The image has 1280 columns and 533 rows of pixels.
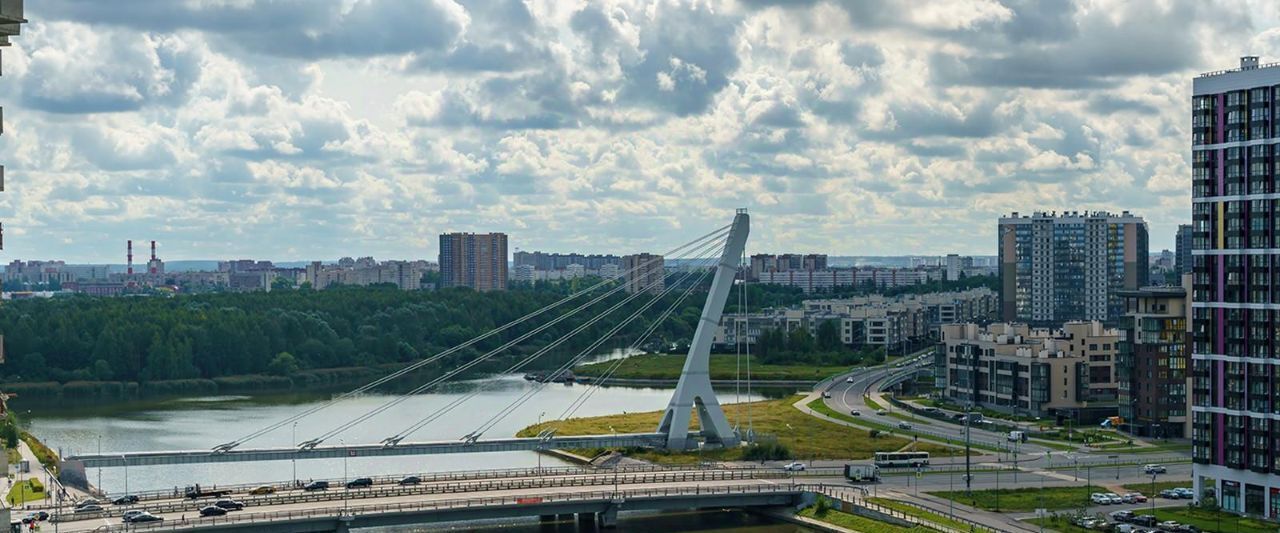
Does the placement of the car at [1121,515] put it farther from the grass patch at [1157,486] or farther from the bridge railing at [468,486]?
the bridge railing at [468,486]

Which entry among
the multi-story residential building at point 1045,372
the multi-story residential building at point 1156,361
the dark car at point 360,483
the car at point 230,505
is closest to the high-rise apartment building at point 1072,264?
the multi-story residential building at point 1045,372

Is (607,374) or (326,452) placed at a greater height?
(326,452)

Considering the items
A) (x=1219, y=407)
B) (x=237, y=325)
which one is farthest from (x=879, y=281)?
(x=1219, y=407)

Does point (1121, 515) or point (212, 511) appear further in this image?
point (1121, 515)

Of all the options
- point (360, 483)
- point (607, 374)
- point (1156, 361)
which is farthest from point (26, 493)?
point (607, 374)

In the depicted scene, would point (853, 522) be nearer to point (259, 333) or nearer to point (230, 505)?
point (230, 505)

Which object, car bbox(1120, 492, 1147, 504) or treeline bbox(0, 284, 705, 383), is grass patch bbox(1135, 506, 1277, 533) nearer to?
car bbox(1120, 492, 1147, 504)

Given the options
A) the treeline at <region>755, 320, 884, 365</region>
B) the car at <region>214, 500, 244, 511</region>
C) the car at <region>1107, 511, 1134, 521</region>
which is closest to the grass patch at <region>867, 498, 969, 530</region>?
the car at <region>1107, 511, 1134, 521</region>
